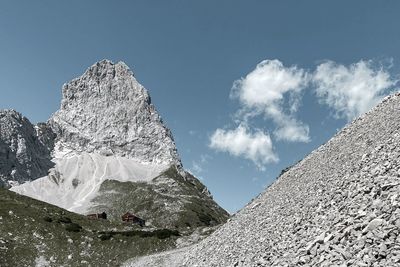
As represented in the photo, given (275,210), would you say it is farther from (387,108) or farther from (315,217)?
(387,108)

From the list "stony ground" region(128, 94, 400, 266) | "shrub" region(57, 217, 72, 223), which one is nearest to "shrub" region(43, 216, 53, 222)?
"shrub" region(57, 217, 72, 223)

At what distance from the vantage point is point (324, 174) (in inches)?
1460

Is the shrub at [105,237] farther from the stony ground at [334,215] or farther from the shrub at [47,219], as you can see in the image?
Answer: the stony ground at [334,215]

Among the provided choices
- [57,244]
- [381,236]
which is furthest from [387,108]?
[57,244]

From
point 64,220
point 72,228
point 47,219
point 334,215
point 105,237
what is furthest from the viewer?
point 64,220

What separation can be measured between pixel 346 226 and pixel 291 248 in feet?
13.4

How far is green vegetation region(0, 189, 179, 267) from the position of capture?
64250mm

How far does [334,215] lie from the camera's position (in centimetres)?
2169

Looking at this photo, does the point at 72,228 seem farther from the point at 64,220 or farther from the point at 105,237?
the point at 105,237

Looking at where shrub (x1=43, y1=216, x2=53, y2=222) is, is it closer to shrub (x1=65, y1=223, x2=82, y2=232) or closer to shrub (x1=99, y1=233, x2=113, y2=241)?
shrub (x1=65, y1=223, x2=82, y2=232)

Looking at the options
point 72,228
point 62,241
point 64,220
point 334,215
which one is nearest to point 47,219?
point 64,220

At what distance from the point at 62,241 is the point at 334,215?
201ft

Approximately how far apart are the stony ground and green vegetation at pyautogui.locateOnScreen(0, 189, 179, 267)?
33309mm

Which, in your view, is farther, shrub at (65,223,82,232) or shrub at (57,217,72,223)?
shrub at (57,217,72,223)
